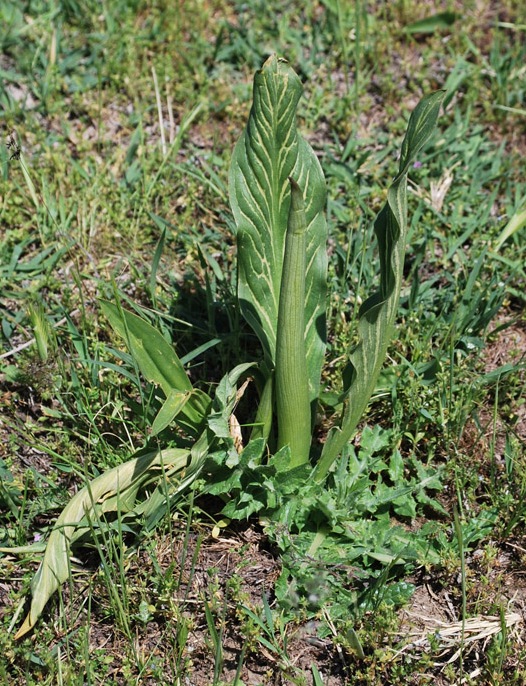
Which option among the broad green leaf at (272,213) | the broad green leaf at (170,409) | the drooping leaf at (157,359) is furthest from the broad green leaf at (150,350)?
the broad green leaf at (272,213)

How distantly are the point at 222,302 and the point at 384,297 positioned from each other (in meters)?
0.92

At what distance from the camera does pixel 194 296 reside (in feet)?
9.60

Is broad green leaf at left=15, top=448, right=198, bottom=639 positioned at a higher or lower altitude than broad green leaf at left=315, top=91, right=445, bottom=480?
lower

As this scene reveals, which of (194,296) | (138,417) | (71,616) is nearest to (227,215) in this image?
(194,296)

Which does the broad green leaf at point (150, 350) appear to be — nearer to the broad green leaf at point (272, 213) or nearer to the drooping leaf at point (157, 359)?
the drooping leaf at point (157, 359)

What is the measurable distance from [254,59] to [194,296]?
1364 mm

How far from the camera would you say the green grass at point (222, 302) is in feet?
7.02

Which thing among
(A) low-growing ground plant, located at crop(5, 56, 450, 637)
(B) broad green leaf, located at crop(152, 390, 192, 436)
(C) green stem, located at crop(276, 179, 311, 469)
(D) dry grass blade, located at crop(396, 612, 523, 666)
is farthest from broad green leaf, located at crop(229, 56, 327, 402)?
Answer: (D) dry grass blade, located at crop(396, 612, 523, 666)

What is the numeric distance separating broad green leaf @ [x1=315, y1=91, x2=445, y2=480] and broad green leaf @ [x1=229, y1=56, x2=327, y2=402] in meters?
0.16

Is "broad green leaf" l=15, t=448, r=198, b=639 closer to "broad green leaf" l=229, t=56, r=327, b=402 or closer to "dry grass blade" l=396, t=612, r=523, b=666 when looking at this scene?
"broad green leaf" l=229, t=56, r=327, b=402

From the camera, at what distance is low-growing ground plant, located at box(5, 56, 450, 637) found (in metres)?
2.11

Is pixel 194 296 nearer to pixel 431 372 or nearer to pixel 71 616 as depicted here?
pixel 431 372

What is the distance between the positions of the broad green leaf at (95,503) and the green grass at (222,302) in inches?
2.4

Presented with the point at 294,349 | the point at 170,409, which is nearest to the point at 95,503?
the point at 170,409
